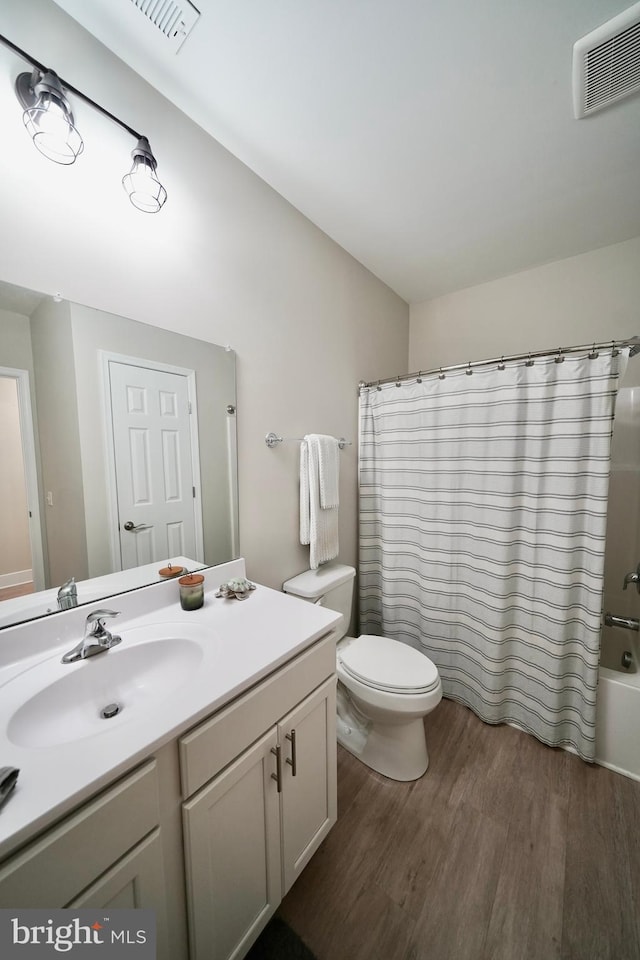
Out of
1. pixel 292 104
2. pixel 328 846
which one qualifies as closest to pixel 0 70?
pixel 292 104

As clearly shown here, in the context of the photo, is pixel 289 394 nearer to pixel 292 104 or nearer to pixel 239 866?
pixel 292 104

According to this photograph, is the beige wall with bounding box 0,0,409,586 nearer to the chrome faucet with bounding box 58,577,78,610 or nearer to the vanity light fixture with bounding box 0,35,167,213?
the vanity light fixture with bounding box 0,35,167,213

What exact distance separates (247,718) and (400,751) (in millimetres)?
969

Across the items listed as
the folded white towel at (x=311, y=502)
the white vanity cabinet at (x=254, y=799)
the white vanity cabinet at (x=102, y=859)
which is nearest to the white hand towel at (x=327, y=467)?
the folded white towel at (x=311, y=502)

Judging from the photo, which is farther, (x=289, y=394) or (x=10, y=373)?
(x=289, y=394)

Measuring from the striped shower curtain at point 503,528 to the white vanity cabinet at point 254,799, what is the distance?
38.5 inches

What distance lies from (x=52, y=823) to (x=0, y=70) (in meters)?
1.54

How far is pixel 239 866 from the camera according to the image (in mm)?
755

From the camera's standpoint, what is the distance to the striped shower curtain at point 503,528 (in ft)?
4.47

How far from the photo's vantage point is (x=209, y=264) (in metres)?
1.25

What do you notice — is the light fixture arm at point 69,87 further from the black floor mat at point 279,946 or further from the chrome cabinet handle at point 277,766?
the black floor mat at point 279,946

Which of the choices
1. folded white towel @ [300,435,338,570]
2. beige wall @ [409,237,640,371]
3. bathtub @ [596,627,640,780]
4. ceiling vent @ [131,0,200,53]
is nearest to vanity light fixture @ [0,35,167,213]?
ceiling vent @ [131,0,200,53]

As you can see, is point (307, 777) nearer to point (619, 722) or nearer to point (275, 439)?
point (275, 439)

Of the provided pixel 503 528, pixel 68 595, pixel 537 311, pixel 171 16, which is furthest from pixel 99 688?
pixel 537 311
